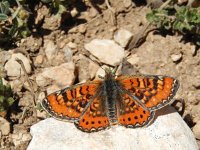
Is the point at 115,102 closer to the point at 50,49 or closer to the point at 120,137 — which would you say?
the point at 120,137

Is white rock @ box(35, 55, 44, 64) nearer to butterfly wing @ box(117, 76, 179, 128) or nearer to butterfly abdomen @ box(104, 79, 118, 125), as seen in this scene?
butterfly abdomen @ box(104, 79, 118, 125)

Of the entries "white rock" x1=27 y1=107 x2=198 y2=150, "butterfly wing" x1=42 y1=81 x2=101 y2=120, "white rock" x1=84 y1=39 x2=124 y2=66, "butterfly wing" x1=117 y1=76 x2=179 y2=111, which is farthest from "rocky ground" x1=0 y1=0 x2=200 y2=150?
"butterfly wing" x1=117 y1=76 x2=179 y2=111

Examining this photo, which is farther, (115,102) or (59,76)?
(59,76)

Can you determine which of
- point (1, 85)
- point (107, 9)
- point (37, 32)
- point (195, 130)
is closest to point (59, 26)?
point (37, 32)

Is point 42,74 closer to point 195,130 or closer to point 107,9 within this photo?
point 107,9

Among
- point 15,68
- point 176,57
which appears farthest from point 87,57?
point 176,57
